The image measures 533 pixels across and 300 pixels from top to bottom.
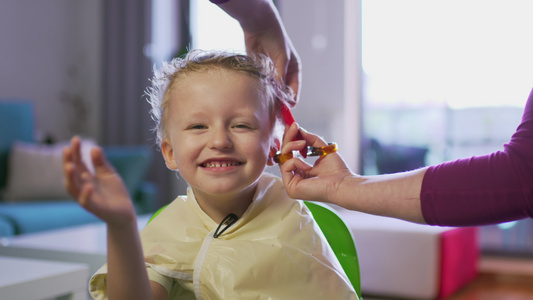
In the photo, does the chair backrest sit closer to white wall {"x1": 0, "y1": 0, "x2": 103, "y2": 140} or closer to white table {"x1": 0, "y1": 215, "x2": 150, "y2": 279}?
white table {"x1": 0, "y1": 215, "x2": 150, "y2": 279}

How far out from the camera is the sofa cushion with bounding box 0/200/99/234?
10.6ft

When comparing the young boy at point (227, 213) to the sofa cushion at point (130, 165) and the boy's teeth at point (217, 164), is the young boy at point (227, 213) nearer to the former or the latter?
the boy's teeth at point (217, 164)

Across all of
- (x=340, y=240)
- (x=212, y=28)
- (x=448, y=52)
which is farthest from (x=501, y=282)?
(x=212, y=28)

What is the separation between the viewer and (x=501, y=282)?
11.4 ft

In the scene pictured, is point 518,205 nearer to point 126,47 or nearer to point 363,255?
point 363,255

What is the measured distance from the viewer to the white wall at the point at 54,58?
16.4 ft

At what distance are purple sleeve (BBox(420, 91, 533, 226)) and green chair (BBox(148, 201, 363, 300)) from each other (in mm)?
412

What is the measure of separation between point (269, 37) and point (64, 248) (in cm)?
123

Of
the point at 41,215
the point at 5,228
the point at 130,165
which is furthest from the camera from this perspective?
the point at 130,165

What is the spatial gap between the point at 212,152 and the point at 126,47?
4510mm

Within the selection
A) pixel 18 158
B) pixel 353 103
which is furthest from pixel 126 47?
pixel 353 103

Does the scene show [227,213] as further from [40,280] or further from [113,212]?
[40,280]

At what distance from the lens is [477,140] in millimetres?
4316

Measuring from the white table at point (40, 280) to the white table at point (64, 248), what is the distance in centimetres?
43
